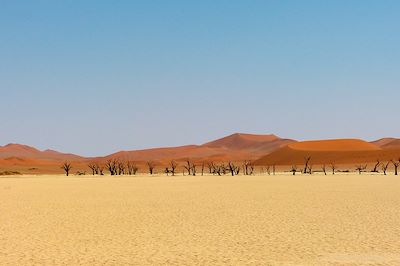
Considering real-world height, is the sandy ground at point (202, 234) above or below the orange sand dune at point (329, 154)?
below

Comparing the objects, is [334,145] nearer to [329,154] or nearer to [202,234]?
[329,154]

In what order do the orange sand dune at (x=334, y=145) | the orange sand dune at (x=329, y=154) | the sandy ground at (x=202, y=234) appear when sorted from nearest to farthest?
the sandy ground at (x=202, y=234) < the orange sand dune at (x=329, y=154) < the orange sand dune at (x=334, y=145)

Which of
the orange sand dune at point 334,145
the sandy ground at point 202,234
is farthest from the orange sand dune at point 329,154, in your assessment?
the sandy ground at point 202,234

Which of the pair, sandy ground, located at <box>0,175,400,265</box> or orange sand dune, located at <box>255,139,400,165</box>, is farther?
orange sand dune, located at <box>255,139,400,165</box>

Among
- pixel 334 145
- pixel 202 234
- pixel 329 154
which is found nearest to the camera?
pixel 202 234

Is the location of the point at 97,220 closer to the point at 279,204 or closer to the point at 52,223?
the point at 52,223

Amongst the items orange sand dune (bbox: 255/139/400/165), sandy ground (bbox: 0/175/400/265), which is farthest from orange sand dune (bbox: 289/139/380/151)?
sandy ground (bbox: 0/175/400/265)

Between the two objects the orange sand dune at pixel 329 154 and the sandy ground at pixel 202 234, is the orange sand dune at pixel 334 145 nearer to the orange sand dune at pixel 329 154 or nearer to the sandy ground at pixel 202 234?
the orange sand dune at pixel 329 154

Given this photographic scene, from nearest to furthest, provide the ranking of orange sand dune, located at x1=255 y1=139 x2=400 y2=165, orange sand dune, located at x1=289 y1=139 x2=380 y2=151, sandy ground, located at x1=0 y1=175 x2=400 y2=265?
sandy ground, located at x1=0 y1=175 x2=400 y2=265 < orange sand dune, located at x1=255 y1=139 x2=400 y2=165 < orange sand dune, located at x1=289 y1=139 x2=380 y2=151

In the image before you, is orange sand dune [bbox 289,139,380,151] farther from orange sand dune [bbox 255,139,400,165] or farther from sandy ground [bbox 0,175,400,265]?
sandy ground [bbox 0,175,400,265]

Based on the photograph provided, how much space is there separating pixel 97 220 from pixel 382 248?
36.0 feet

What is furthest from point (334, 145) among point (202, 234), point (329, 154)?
point (202, 234)

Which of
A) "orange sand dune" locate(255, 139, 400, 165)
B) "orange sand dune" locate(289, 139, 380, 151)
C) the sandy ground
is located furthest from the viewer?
"orange sand dune" locate(289, 139, 380, 151)

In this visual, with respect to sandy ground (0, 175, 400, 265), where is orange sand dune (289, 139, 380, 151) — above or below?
above
